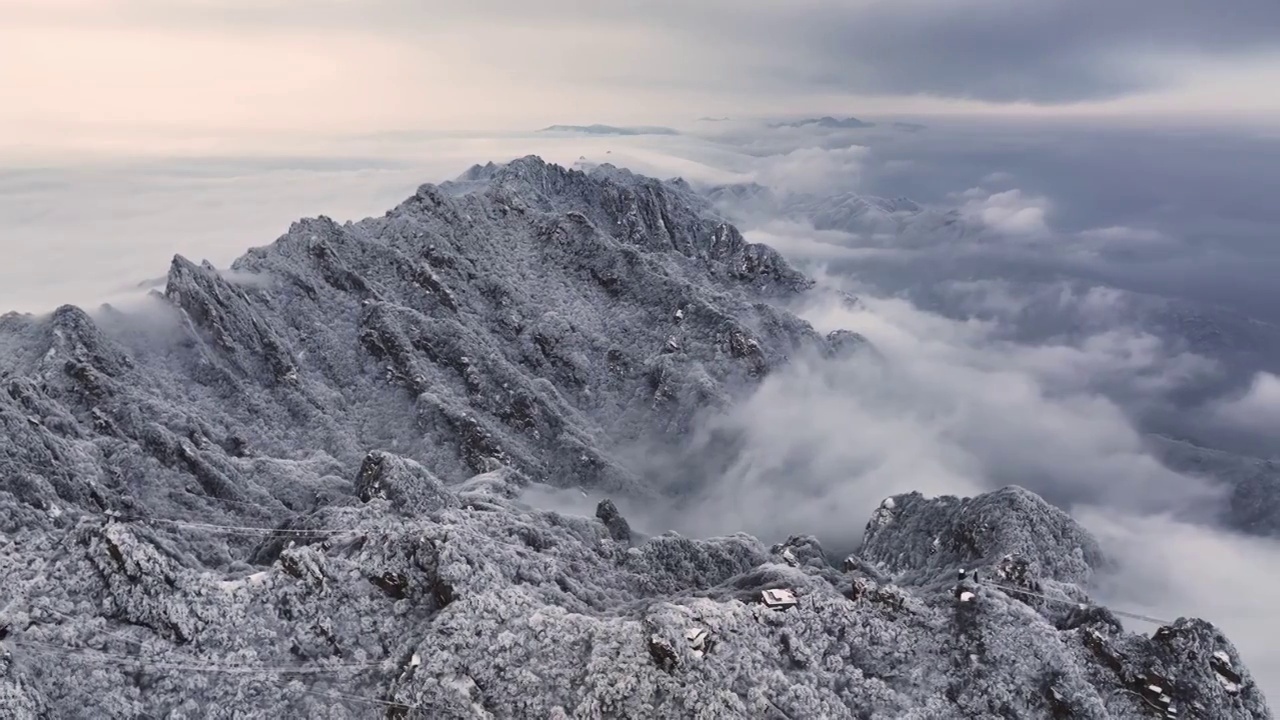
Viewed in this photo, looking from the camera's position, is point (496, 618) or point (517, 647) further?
point (496, 618)

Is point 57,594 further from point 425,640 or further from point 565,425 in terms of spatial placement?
point 565,425

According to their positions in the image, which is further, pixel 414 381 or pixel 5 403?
pixel 414 381

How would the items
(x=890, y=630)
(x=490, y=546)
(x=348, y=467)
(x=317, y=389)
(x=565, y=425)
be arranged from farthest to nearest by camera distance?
(x=565, y=425), (x=317, y=389), (x=348, y=467), (x=490, y=546), (x=890, y=630)

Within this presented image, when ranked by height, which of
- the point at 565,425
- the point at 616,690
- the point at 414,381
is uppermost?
the point at 616,690

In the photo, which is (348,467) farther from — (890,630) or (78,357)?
(890,630)

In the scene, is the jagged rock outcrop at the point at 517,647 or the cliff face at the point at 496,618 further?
the cliff face at the point at 496,618

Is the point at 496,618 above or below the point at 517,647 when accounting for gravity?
above

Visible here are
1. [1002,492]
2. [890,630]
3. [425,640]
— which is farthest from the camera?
[1002,492]

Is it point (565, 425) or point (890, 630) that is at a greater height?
point (890, 630)

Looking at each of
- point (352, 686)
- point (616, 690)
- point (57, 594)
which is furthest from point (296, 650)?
point (616, 690)

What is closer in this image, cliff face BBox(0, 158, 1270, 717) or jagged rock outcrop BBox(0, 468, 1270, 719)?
jagged rock outcrop BBox(0, 468, 1270, 719)
